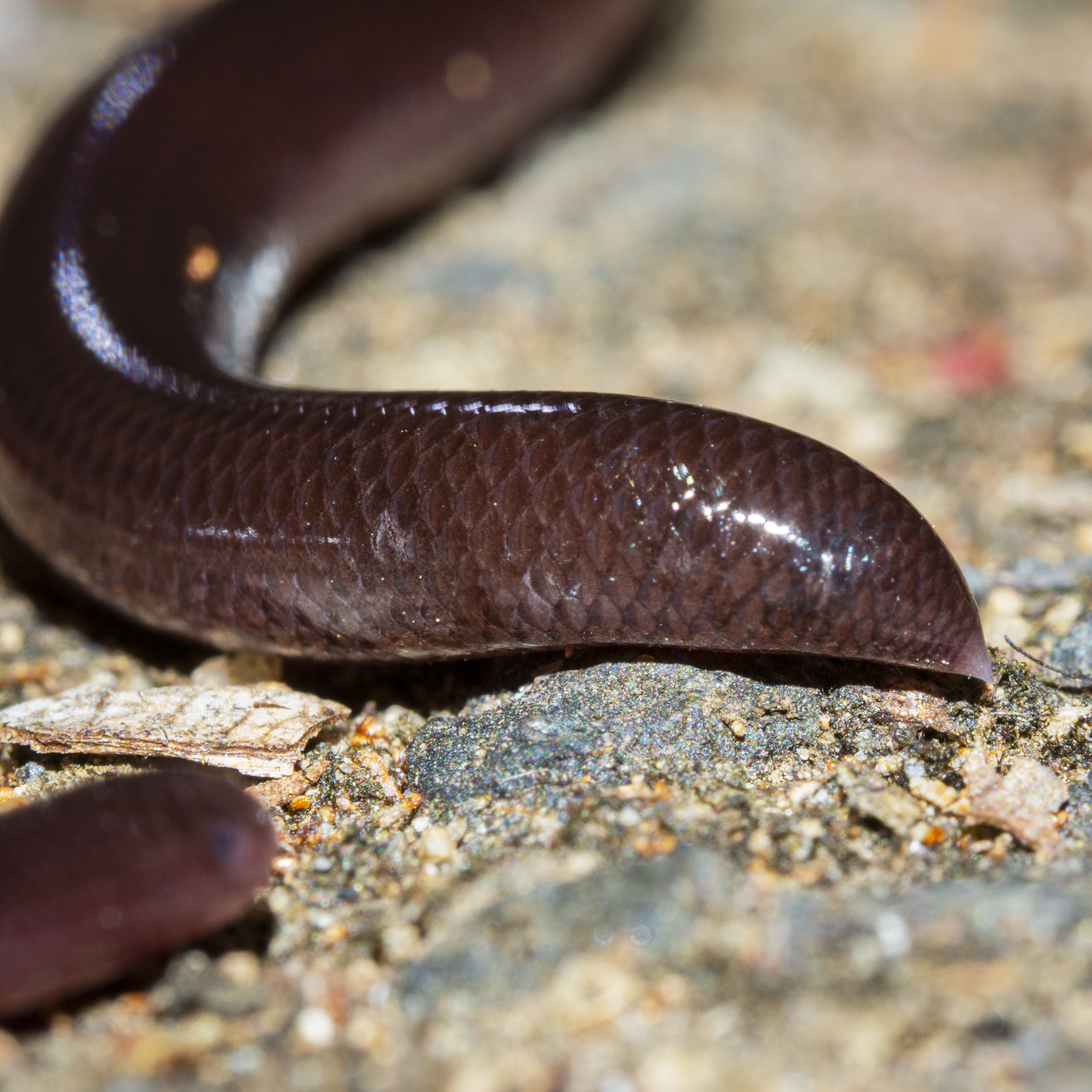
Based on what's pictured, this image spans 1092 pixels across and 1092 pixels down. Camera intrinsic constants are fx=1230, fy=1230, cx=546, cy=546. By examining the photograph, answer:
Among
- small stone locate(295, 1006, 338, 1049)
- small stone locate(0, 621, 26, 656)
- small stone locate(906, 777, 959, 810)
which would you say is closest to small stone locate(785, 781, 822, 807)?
small stone locate(906, 777, 959, 810)

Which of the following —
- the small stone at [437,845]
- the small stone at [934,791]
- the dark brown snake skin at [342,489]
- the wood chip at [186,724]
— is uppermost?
the dark brown snake skin at [342,489]

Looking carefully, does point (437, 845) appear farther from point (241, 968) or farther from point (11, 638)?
Result: point (11, 638)

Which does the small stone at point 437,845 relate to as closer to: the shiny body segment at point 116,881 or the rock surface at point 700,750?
the rock surface at point 700,750

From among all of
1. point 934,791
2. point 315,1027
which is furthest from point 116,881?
point 934,791

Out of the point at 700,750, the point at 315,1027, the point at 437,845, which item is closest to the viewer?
the point at 315,1027

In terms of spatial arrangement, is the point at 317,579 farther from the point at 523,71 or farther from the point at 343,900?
the point at 523,71

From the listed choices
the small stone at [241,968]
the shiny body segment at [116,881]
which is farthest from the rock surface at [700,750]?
the shiny body segment at [116,881]
